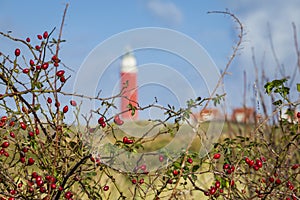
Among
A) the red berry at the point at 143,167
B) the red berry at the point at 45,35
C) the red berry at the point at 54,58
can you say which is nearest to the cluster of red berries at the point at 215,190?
the red berry at the point at 143,167

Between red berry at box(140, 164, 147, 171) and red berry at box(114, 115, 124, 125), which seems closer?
red berry at box(114, 115, 124, 125)

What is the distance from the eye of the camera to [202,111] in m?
2.62

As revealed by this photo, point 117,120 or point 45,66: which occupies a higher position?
point 45,66

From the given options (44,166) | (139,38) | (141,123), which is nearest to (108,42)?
(139,38)

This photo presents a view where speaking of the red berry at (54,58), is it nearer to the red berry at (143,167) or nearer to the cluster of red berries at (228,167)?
the red berry at (143,167)

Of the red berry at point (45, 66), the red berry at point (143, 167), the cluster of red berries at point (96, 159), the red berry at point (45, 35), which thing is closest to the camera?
the cluster of red berries at point (96, 159)

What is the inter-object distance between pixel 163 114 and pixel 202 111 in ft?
0.87


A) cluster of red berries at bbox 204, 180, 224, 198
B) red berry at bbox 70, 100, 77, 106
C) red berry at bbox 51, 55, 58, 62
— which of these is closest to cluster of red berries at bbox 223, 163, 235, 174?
cluster of red berries at bbox 204, 180, 224, 198

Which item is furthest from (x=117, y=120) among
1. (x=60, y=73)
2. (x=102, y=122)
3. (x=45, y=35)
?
(x=45, y=35)

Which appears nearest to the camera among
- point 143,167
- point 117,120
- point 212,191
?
point 212,191

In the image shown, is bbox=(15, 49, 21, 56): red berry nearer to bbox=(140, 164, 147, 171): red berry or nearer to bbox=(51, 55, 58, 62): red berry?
bbox=(51, 55, 58, 62): red berry

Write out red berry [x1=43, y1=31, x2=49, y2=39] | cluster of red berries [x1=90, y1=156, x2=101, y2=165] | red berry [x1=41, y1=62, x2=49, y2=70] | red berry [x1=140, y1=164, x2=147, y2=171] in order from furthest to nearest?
1. red berry [x1=140, y1=164, x2=147, y2=171]
2. red berry [x1=43, y1=31, x2=49, y2=39]
3. red berry [x1=41, y1=62, x2=49, y2=70]
4. cluster of red berries [x1=90, y1=156, x2=101, y2=165]

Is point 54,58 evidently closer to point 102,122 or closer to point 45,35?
point 45,35

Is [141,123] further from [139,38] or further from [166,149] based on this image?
[139,38]
